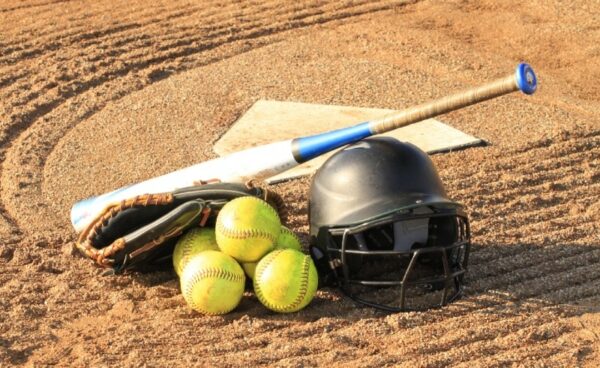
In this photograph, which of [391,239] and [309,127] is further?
[309,127]

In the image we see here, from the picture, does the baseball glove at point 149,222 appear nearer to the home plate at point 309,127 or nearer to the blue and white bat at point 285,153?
the blue and white bat at point 285,153

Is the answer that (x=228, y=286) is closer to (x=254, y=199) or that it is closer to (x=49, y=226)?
(x=254, y=199)

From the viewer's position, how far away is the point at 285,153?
513 centimetres

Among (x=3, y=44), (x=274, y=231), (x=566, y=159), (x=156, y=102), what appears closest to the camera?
(x=274, y=231)

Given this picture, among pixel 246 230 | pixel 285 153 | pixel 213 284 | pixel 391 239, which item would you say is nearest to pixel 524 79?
pixel 391 239

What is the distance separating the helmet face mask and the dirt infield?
145 mm

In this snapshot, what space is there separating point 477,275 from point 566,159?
1.62 m

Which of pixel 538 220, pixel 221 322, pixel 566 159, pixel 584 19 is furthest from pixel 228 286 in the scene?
pixel 584 19

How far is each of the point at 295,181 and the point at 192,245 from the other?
1.34 meters

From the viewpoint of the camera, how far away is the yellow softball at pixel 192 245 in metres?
4.89

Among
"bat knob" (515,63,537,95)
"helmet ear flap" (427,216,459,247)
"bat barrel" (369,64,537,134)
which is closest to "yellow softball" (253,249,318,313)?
"helmet ear flap" (427,216,459,247)

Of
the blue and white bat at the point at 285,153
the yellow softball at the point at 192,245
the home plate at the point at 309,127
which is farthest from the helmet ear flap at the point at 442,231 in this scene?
the home plate at the point at 309,127

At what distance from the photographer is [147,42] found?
8.29 meters

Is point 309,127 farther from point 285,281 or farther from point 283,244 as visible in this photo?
point 285,281
